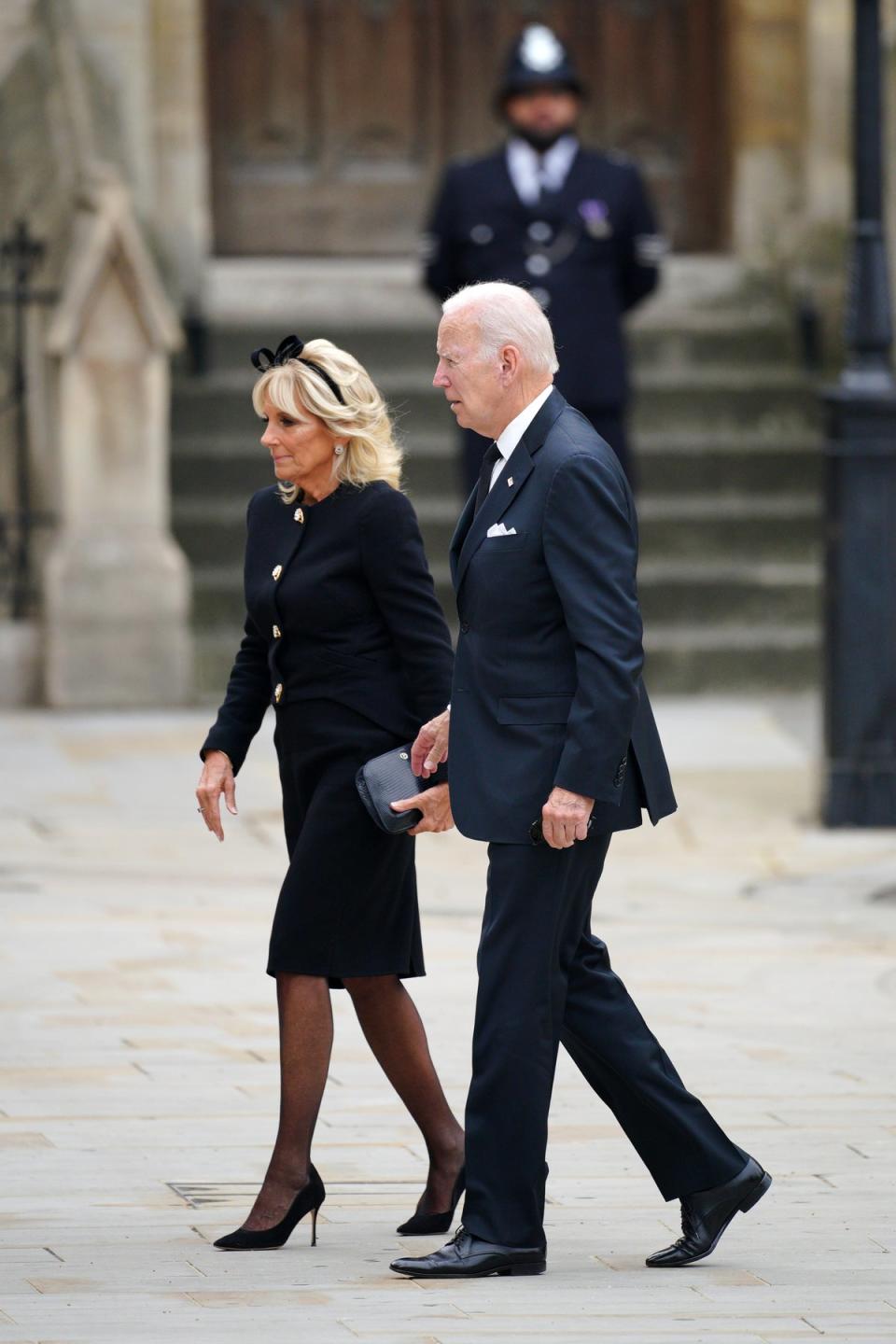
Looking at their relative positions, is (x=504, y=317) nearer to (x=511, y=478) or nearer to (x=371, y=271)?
(x=511, y=478)

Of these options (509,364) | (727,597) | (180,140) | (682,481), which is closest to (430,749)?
(509,364)

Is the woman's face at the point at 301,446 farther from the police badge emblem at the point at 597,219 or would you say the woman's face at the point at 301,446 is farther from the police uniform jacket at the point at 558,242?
the police badge emblem at the point at 597,219

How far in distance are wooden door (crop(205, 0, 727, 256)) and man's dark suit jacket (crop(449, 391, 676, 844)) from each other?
9.62m

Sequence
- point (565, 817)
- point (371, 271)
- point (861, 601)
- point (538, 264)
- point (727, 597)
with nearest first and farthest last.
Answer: point (565, 817), point (861, 601), point (538, 264), point (727, 597), point (371, 271)

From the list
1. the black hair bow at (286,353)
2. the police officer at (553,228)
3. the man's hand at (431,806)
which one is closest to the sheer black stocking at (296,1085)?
the man's hand at (431,806)

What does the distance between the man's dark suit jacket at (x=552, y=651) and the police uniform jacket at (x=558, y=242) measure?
246 inches

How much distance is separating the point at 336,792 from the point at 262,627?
0.38 m

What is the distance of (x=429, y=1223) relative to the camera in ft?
17.2

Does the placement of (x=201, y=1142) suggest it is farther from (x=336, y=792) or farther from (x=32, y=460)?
(x=32, y=460)

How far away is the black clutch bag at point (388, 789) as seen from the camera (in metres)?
5.06

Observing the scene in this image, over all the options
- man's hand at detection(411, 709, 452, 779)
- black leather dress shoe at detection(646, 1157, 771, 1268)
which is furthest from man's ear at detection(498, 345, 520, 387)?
black leather dress shoe at detection(646, 1157, 771, 1268)

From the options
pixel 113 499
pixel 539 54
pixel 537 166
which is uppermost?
pixel 539 54

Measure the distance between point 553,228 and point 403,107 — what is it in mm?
3464

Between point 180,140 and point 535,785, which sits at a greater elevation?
point 180,140
